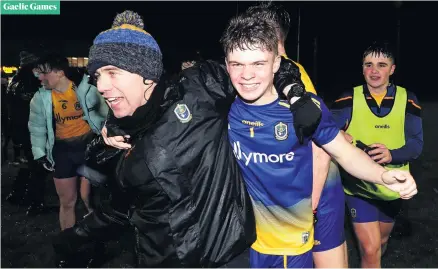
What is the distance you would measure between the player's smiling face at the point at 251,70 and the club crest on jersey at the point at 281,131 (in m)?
0.19

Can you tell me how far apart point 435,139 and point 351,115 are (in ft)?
28.5

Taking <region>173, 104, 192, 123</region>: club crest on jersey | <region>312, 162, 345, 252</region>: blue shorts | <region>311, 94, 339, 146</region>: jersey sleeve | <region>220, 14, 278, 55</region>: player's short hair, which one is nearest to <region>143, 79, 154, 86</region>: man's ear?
<region>173, 104, 192, 123</region>: club crest on jersey

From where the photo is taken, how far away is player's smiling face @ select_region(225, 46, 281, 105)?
2.24 metres

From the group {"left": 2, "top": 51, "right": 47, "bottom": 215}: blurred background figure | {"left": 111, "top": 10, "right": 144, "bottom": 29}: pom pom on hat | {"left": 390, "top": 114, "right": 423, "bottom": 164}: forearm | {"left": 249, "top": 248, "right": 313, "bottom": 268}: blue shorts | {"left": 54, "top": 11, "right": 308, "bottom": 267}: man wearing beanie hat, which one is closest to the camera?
{"left": 54, "top": 11, "right": 308, "bottom": 267}: man wearing beanie hat

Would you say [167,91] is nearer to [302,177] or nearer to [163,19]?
[302,177]

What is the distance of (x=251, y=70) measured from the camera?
224 cm

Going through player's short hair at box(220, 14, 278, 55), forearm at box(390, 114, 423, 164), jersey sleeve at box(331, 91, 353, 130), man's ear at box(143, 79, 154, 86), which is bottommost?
forearm at box(390, 114, 423, 164)

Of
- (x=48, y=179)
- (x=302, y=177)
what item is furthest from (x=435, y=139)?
(x=302, y=177)

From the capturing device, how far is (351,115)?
3.83m

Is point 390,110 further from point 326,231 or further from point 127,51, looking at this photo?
point 127,51

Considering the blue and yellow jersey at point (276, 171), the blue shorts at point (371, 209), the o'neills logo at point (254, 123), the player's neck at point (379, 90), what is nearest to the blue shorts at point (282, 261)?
the blue and yellow jersey at point (276, 171)

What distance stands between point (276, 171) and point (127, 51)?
1.01 meters

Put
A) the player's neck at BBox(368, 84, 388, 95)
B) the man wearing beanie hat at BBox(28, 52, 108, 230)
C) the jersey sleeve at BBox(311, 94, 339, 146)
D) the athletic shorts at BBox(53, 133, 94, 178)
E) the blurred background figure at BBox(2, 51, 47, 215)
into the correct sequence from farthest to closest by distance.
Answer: the blurred background figure at BBox(2, 51, 47, 215), the athletic shorts at BBox(53, 133, 94, 178), the man wearing beanie hat at BBox(28, 52, 108, 230), the player's neck at BBox(368, 84, 388, 95), the jersey sleeve at BBox(311, 94, 339, 146)

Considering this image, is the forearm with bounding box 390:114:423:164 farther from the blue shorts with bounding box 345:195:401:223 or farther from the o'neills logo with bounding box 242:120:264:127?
the o'neills logo with bounding box 242:120:264:127
